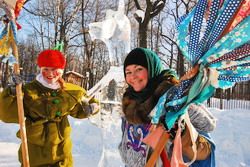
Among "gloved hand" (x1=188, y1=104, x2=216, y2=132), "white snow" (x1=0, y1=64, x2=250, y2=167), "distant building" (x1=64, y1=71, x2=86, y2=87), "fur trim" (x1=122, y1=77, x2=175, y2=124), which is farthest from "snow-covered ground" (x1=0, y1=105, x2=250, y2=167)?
"distant building" (x1=64, y1=71, x2=86, y2=87)

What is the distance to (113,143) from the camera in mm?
4395

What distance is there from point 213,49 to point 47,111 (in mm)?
2048

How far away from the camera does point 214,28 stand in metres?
1.27

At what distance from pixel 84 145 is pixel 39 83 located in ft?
13.5

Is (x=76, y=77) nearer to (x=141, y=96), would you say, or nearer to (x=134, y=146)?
(x=134, y=146)

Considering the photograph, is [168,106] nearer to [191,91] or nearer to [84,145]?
[191,91]

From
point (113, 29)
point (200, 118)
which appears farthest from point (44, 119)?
point (200, 118)

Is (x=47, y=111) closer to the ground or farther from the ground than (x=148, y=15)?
closer to the ground

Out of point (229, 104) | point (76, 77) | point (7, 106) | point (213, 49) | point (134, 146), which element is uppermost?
point (213, 49)

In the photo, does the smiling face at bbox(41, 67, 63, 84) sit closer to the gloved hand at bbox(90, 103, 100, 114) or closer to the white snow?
the gloved hand at bbox(90, 103, 100, 114)

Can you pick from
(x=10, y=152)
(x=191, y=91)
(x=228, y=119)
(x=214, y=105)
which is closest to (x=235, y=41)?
(x=191, y=91)

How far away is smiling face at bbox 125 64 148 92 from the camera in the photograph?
1.83 metres

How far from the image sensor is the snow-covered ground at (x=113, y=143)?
523 cm

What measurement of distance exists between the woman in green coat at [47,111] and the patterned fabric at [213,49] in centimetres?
186
